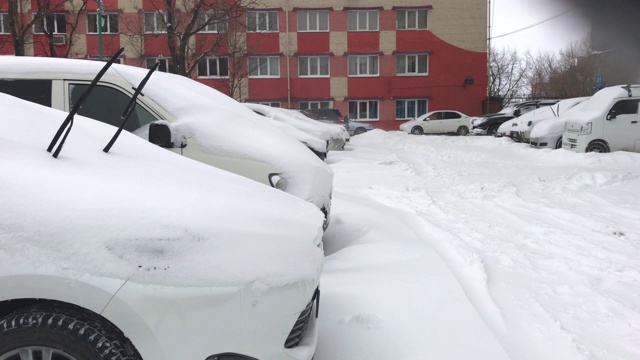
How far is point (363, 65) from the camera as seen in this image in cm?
3444

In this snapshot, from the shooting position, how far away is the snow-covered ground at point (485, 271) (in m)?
3.14

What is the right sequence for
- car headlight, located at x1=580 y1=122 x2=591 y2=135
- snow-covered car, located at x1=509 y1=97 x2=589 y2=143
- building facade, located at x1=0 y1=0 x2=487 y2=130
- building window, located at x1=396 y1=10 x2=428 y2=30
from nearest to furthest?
car headlight, located at x1=580 y1=122 x2=591 y2=135 → snow-covered car, located at x1=509 y1=97 x2=589 y2=143 → building facade, located at x1=0 y1=0 x2=487 y2=130 → building window, located at x1=396 y1=10 x2=428 y2=30

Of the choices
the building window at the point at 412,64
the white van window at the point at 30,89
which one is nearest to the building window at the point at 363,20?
the building window at the point at 412,64

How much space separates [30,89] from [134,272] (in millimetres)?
3128

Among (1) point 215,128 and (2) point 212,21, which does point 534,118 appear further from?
(1) point 215,128

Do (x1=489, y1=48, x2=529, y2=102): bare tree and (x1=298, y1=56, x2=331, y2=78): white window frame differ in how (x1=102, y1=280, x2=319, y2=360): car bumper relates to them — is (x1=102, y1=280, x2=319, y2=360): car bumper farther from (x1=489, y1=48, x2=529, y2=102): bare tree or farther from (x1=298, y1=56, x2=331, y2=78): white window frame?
(x1=489, y1=48, x2=529, y2=102): bare tree

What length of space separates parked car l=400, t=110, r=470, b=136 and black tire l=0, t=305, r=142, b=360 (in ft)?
89.6

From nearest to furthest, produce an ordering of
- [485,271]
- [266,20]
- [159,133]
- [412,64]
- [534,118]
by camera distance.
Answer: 1. [159,133]
2. [485,271]
3. [534,118]
4. [266,20]
5. [412,64]

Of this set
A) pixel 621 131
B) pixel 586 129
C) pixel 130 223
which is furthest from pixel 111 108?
pixel 621 131

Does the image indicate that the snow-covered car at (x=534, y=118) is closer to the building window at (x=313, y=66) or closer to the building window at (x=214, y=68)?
the building window at (x=313, y=66)

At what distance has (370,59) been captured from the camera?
34.4 meters

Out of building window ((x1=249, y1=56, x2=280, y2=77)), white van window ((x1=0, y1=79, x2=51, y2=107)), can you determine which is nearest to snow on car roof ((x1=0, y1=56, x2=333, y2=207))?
white van window ((x1=0, y1=79, x2=51, y2=107))

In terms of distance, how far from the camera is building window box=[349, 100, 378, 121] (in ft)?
114

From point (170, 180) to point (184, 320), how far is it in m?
0.84
